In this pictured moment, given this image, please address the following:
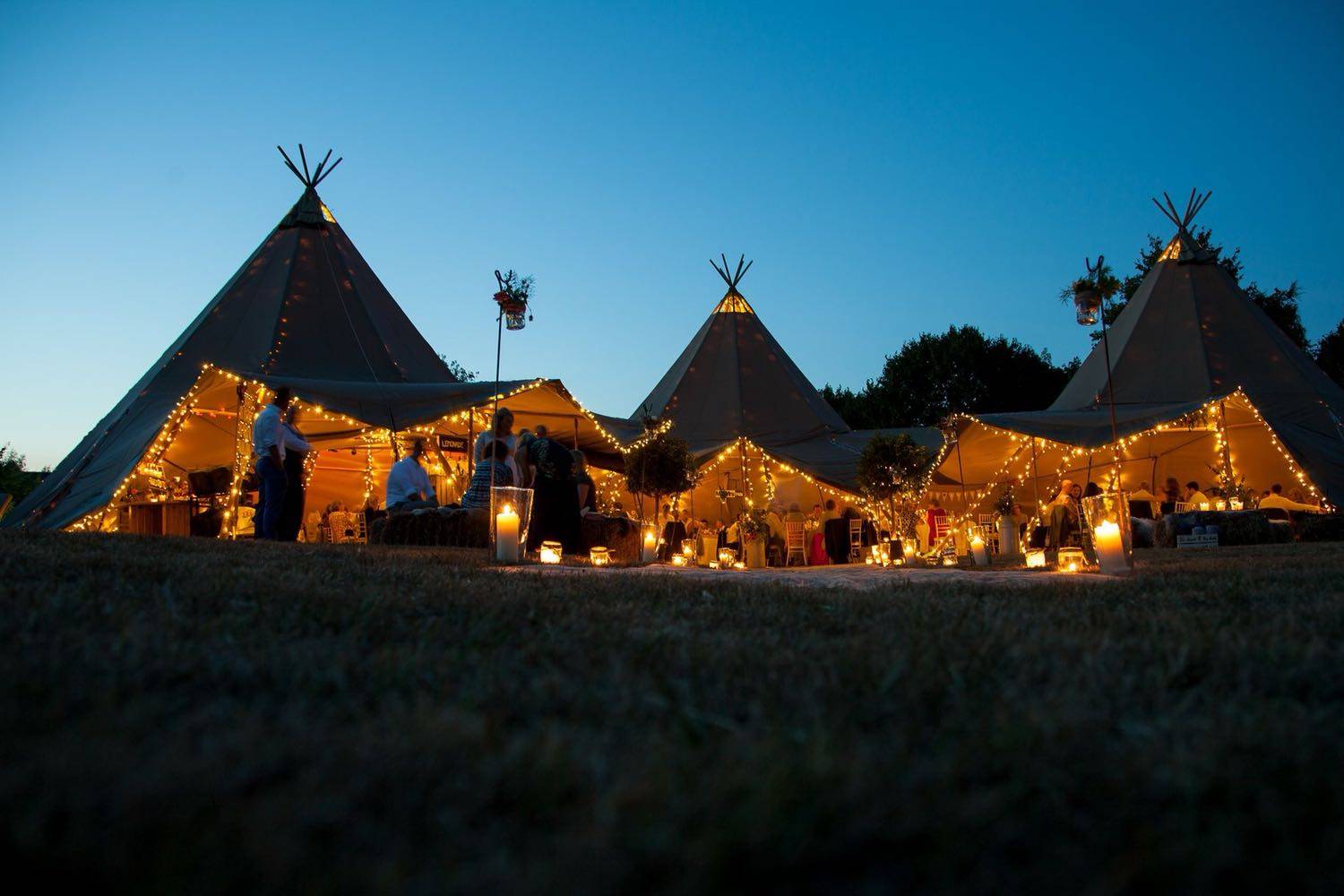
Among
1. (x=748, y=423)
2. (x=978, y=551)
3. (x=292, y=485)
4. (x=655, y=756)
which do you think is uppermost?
(x=748, y=423)

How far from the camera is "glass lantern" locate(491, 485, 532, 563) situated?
566 centimetres

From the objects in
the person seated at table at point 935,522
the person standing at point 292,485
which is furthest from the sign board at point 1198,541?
the person standing at point 292,485

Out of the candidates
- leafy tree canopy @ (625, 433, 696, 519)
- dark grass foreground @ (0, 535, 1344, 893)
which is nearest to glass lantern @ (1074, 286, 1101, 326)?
leafy tree canopy @ (625, 433, 696, 519)

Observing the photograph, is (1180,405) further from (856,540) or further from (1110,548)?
(1110,548)

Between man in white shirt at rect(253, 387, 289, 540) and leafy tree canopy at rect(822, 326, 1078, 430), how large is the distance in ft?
88.8

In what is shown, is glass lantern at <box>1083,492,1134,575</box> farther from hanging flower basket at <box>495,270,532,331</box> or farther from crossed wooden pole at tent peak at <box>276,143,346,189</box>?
crossed wooden pole at tent peak at <box>276,143,346,189</box>

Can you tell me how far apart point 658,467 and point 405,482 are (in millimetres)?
2805

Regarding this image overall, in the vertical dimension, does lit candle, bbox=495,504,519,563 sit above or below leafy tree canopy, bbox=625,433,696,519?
below

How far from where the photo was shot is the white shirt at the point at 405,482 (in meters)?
8.74

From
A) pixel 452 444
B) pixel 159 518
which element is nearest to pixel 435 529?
pixel 159 518

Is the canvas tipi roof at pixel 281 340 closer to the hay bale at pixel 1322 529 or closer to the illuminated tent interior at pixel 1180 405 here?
the illuminated tent interior at pixel 1180 405

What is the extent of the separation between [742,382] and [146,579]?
16192 millimetres

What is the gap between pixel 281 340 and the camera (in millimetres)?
13164

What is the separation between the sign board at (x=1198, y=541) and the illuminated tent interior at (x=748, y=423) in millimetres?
6235
